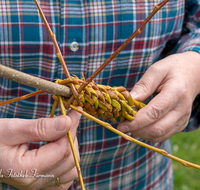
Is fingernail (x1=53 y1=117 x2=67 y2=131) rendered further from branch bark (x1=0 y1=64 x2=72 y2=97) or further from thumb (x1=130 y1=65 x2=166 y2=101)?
thumb (x1=130 y1=65 x2=166 y2=101)

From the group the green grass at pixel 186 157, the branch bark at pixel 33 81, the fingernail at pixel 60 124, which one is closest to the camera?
the branch bark at pixel 33 81

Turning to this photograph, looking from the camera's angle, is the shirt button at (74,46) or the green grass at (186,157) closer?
the shirt button at (74,46)

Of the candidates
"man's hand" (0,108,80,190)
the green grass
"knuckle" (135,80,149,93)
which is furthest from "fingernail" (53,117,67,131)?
the green grass

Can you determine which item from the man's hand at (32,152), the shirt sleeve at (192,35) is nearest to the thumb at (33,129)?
the man's hand at (32,152)

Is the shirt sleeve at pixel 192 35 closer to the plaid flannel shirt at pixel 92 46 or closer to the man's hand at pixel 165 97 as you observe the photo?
the plaid flannel shirt at pixel 92 46

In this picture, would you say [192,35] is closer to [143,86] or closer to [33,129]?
[143,86]

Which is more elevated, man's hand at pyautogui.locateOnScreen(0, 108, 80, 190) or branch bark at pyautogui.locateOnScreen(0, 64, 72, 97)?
branch bark at pyautogui.locateOnScreen(0, 64, 72, 97)
